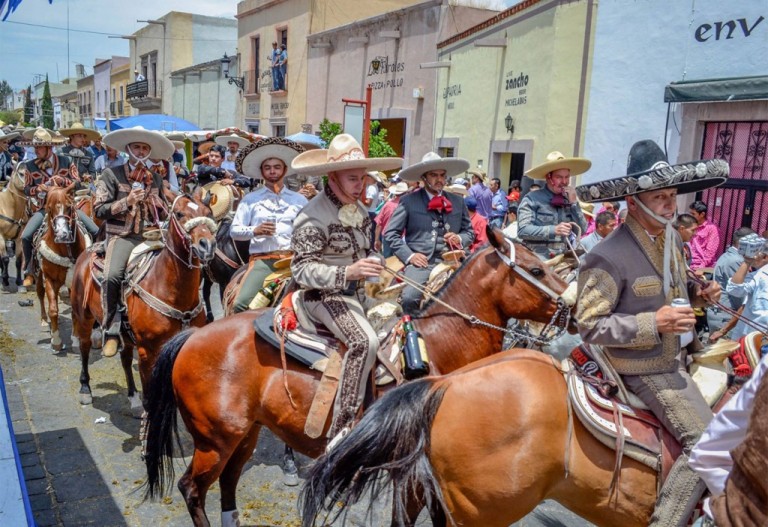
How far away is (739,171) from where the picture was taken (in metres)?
9.62

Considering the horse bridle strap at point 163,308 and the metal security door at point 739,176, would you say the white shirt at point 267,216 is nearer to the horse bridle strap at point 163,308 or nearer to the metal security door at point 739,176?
the horse bridle strap at point 163,308

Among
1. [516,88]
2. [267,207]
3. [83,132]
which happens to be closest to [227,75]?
[83,132]

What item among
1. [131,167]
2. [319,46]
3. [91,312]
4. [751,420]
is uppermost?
[319,46]

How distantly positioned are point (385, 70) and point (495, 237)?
1786cm

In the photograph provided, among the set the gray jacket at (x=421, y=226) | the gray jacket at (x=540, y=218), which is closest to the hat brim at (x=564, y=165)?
the gray jacket at (x=540, y=218)

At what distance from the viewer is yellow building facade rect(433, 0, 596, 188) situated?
39.4ft

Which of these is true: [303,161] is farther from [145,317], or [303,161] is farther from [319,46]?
[319,46]

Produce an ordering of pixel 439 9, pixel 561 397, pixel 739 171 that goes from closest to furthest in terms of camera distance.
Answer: pixel 561 397, pixel 739 171, pixel 439 9

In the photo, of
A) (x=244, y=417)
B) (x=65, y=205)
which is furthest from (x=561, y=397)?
(x=65, y=205)

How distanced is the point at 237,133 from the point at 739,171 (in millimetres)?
10405

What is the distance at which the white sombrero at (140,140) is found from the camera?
6465 mm

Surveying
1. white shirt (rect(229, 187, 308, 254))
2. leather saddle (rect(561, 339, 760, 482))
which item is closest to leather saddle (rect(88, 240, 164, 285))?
A: white shirt (rect(229, 187, 308, 254))

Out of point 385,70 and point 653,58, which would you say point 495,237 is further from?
point 385,70

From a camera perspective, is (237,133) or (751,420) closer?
(751,420)
